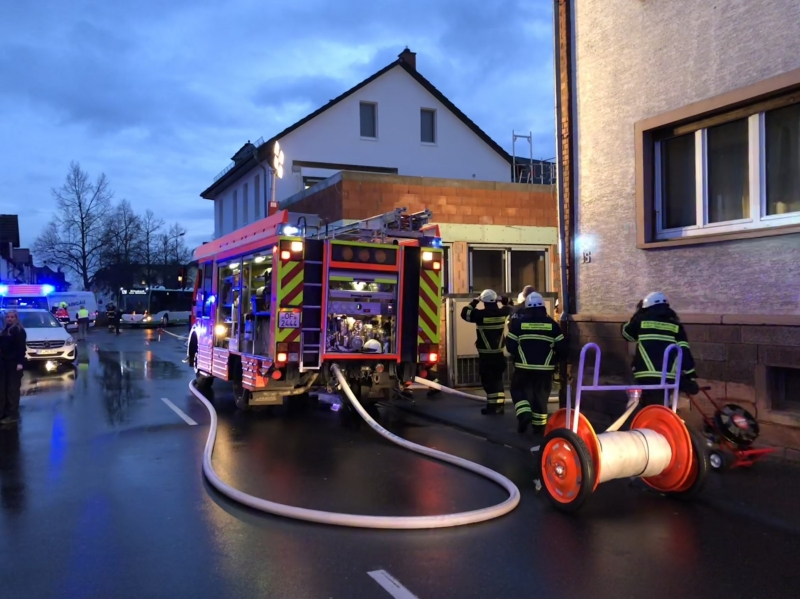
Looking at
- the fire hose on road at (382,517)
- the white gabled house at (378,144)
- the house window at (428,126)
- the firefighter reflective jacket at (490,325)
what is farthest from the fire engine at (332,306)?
the house window at (428,126)

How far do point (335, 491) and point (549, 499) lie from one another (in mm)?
1815

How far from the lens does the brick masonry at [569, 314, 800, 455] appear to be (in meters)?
6.51

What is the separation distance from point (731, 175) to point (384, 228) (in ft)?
14.7

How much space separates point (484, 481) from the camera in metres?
6.20

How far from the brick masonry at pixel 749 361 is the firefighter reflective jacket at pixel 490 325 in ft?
9.25

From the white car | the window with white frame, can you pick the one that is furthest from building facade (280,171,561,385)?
the white car

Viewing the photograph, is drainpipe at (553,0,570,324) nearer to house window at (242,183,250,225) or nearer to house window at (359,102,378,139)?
house window at (359,102,378,139)

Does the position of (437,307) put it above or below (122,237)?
below

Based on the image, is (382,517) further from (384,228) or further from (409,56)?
(409,56)

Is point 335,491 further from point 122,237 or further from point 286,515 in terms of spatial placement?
point 122,237

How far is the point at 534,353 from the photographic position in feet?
25.6

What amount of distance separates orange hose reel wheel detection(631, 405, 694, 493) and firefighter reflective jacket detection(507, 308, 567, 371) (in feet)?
6.96

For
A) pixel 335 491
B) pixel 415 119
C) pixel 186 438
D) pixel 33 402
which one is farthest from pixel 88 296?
pixel 335 491

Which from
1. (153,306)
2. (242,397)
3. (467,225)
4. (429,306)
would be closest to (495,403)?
(429,306)
